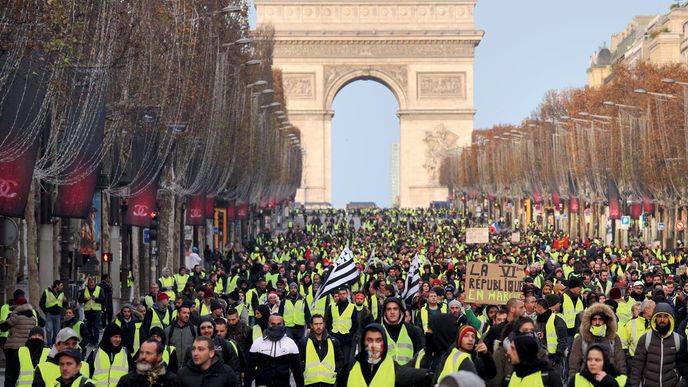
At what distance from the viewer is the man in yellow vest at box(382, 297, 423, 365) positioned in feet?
50.1

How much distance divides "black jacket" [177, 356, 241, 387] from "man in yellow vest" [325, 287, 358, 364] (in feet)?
22.6

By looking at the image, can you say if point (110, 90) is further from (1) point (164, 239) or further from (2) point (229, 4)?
(2) point (229, 4)

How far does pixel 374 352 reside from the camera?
12680mm

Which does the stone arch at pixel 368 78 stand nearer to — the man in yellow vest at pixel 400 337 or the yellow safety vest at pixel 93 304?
the yellow safety vest at pixel 93 304

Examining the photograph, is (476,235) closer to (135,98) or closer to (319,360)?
(135,98)

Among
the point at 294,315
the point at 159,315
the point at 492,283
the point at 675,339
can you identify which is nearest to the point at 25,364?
the point at 159,315

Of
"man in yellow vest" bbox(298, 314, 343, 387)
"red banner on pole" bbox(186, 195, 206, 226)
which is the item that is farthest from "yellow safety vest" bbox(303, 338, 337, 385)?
"red banner on pole" bbox(186, 195, 206, 226)

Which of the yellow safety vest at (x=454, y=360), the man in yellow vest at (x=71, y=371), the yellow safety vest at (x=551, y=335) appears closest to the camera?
the yellow safety vest at (x=454, y=360)

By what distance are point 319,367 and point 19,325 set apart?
672 centimetres

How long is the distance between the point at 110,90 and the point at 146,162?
4638mm

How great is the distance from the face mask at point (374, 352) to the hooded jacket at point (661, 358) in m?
4.26

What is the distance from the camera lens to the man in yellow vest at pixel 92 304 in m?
31.4

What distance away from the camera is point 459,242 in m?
59.6

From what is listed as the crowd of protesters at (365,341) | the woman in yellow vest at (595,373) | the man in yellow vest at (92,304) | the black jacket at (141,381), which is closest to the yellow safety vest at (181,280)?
the man in yellow vest at (92,304)
